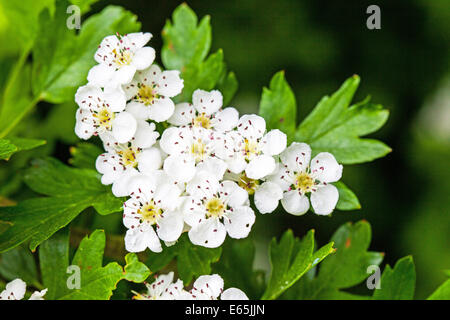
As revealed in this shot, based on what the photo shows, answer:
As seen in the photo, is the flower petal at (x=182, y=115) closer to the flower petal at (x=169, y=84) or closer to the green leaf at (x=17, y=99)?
the flower petal at (x=169, y=84)

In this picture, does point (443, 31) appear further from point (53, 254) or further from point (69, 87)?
point (53, 254)

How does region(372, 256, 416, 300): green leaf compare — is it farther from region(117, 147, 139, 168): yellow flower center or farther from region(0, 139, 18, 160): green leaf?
region(0, 139, 18, 160): green leaf

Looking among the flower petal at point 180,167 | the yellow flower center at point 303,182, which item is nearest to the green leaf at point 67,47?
the flower petal at point 180,167

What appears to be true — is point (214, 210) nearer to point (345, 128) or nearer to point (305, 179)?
point (305, 179)

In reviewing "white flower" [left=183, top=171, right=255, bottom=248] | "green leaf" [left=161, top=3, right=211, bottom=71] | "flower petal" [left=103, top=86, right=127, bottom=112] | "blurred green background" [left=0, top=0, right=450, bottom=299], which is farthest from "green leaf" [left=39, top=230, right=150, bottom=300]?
"blurred green background" [left=0, top=0, right=450, bottom=299]

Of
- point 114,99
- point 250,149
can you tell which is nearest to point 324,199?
point 250,149
